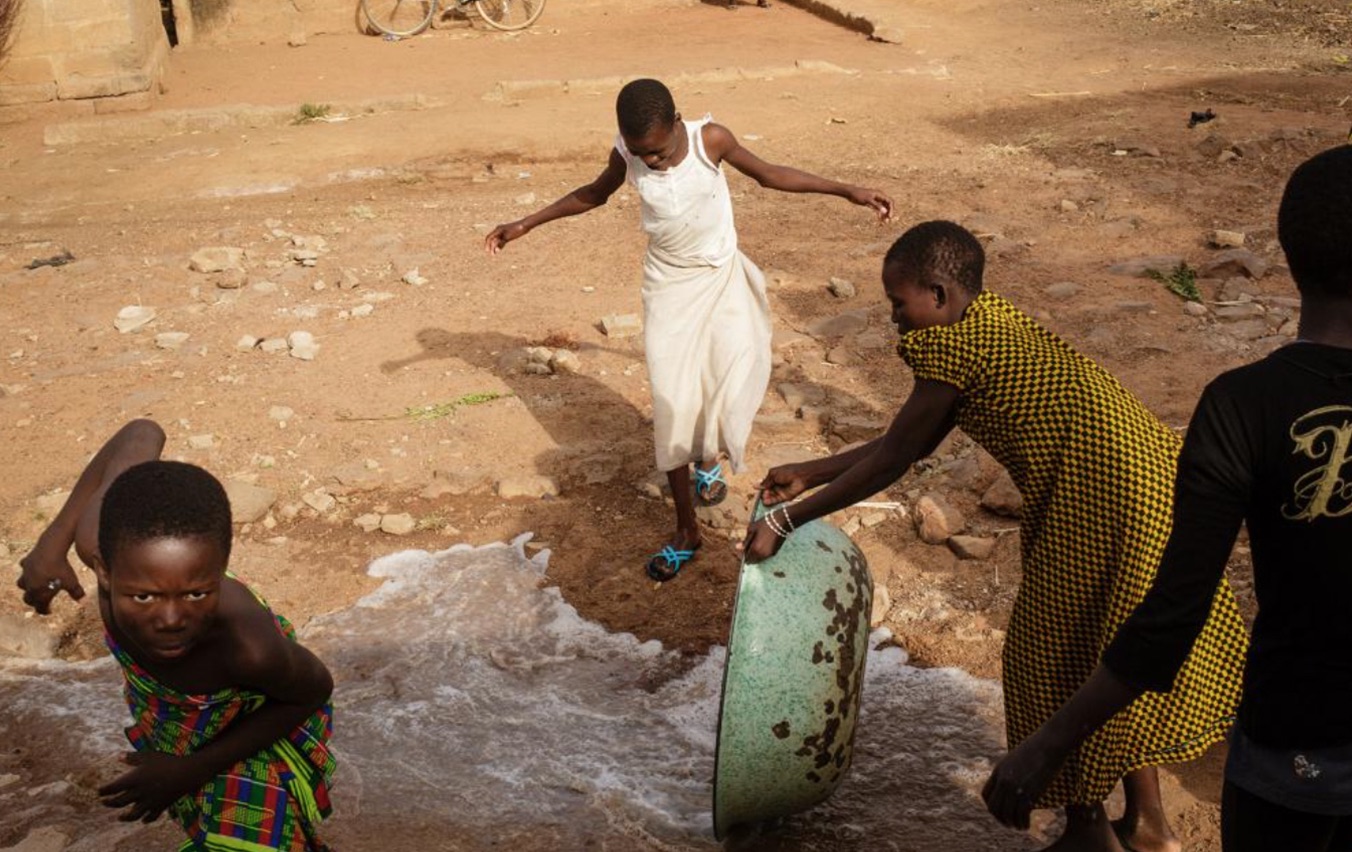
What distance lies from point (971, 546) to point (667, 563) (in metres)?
1.03

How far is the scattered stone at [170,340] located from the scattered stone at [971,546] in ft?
12.8

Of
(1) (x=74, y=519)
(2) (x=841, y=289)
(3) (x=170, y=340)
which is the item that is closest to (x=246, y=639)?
(1) (x=74, y=519)

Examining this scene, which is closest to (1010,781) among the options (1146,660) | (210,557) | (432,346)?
(1146,660)

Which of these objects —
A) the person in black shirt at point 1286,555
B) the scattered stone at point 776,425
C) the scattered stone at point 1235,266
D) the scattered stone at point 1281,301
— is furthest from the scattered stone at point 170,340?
the person in black shirt at point 1286,555

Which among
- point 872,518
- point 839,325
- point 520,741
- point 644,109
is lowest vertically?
point 520,741

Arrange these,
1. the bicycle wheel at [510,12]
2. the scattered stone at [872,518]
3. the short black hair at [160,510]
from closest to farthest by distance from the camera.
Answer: the short black hair at [160,510]
the scattered stone at [872,518]
the bicycle wheel at [510,12]

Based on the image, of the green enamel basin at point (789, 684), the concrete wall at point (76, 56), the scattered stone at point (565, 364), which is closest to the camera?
the green enamel basin at point (789, 684)

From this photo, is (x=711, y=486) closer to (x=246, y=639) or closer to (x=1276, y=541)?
(x=246, y=639)

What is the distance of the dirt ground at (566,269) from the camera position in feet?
16.0

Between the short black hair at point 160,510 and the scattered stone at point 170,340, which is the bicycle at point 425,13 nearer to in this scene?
the scattered stone at point 170,340

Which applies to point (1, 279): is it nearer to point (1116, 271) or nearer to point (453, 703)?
point (453, 703)

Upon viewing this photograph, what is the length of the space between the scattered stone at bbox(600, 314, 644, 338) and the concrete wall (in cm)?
679

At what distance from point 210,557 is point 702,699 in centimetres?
208

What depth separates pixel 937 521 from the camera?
4.60m
